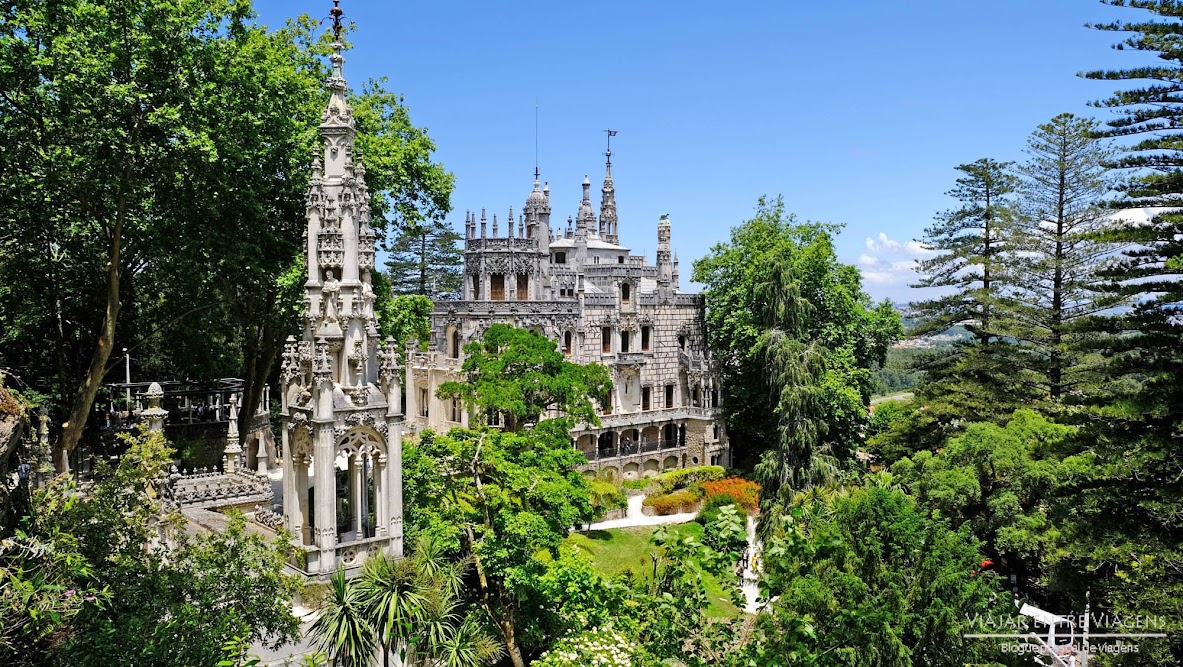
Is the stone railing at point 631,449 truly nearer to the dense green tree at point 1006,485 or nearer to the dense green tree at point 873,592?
the dense green tree at point 1006,485

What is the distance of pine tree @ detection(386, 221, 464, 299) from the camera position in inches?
2490

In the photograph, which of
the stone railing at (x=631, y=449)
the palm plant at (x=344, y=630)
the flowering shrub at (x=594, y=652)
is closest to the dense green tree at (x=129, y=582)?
the palm plant at (x=344, y=630)

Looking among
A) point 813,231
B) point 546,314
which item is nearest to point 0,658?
point 546,314

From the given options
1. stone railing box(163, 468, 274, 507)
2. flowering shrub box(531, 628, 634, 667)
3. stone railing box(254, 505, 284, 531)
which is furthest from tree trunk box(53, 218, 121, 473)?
flowering shrub box(531, 628, 634, 667)

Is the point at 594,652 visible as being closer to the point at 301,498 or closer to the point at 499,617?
the point at 499,617

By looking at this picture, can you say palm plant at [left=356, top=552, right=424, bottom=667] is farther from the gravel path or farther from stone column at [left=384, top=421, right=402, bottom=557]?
the gravel path

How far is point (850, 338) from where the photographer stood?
39.7 m

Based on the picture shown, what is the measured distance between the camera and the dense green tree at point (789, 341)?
32500 mm

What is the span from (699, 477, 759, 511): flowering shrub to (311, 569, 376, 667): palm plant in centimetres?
2468

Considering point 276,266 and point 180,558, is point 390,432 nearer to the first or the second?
point 180,558

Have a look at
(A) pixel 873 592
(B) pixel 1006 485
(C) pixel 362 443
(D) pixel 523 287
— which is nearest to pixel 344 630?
(C) pixel 362 443

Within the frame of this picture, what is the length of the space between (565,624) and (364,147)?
15.2m

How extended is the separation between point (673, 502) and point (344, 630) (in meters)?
24.3

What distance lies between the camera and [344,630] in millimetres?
11555
